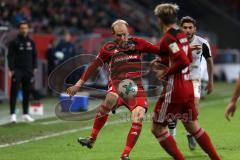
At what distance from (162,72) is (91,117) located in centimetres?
527

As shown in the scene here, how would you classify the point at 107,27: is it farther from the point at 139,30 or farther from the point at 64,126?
the point at 64,126

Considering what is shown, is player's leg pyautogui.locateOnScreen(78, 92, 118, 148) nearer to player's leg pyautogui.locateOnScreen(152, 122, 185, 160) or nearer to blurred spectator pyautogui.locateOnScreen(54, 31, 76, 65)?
player's leg pyautogui.locateOnScreen(152, 122, 185, 160)

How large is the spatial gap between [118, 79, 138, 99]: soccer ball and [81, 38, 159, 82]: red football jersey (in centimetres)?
8

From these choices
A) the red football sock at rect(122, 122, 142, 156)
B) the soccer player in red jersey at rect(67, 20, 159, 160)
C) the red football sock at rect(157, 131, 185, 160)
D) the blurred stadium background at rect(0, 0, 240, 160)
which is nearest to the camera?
the red football sock at rect(157, 131, 185, 160)

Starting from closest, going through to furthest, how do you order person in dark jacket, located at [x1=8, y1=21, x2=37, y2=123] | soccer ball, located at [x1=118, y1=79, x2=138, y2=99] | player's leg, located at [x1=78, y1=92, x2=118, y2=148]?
soccer ball, located at [x1=118, y1=79, x2=138, y2=99]
player's leg, located at [x1=78, y1=92, x2=118, y2=148]
person in dark jacket, located at [x1=8, y1=21, x2=37, y2=123]

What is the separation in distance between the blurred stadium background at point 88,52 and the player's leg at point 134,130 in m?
0.59

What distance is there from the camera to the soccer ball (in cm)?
1097

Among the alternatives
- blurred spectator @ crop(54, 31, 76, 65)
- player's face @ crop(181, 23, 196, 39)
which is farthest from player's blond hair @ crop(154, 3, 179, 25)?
blurred spectator @ crop(54, 31, 76, 65)

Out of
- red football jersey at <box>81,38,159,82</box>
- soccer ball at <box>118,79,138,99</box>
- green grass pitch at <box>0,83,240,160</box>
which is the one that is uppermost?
red football jersey at <box>81,38,159,82</box>

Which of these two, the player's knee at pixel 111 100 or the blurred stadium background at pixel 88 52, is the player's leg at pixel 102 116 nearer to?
the player's knee at pixel 111 100

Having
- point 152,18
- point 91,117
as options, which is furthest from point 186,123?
point 152,18

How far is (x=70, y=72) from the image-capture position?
16.1 metres

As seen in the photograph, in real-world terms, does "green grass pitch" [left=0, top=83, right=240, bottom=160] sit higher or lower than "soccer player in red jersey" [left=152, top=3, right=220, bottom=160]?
lower

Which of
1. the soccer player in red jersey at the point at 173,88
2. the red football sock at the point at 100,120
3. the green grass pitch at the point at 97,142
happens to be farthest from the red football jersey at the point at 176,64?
the red football sock at the point at 100,120
